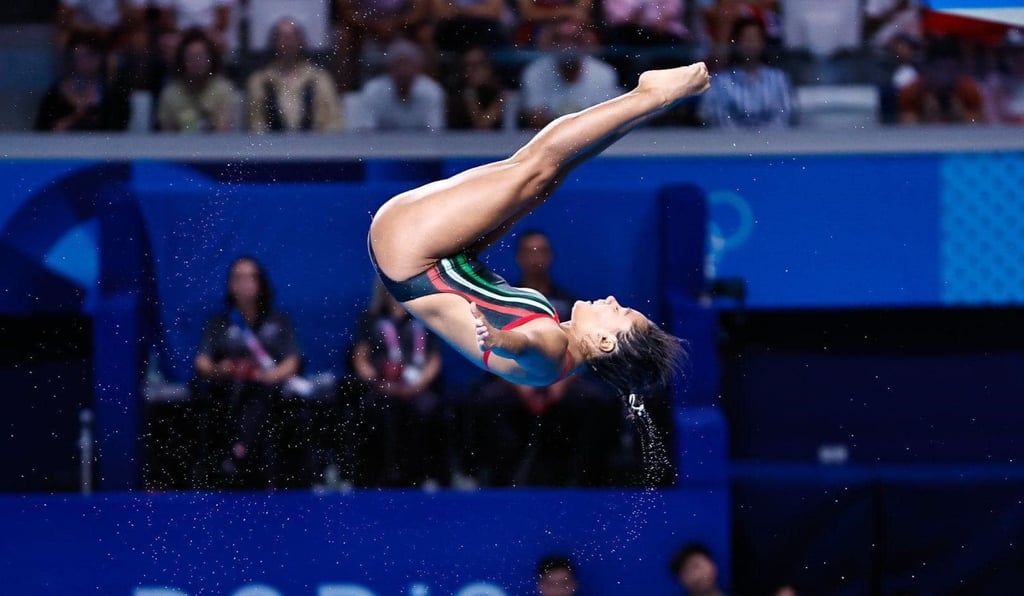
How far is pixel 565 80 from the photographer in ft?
21.7

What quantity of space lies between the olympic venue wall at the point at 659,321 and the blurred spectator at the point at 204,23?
0.60 m

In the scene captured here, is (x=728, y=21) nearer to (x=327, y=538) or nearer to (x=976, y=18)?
(x=976, y=18)

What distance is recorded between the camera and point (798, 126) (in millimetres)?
6578

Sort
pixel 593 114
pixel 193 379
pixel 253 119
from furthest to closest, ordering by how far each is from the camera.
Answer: pixel 253 119, pixel 193 379, pixel 593 114

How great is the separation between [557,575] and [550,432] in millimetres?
645

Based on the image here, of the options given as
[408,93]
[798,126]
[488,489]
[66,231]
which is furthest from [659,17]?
[66,231]

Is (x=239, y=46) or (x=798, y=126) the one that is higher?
(x=239, y=46)

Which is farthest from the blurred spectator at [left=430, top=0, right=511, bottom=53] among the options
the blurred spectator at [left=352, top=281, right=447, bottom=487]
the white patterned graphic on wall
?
the white patterned graphic on wall

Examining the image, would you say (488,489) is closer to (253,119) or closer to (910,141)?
(253,119)

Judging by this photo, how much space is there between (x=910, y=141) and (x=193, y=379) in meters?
3.54

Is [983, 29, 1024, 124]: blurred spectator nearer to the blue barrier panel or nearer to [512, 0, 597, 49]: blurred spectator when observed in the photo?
[512, 0, 597, 49]: blurred spectator

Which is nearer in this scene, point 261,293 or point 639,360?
point 639,360

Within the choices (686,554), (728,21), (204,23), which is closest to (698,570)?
(686,554)

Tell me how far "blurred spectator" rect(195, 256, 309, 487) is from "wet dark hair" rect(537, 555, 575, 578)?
116 cm
